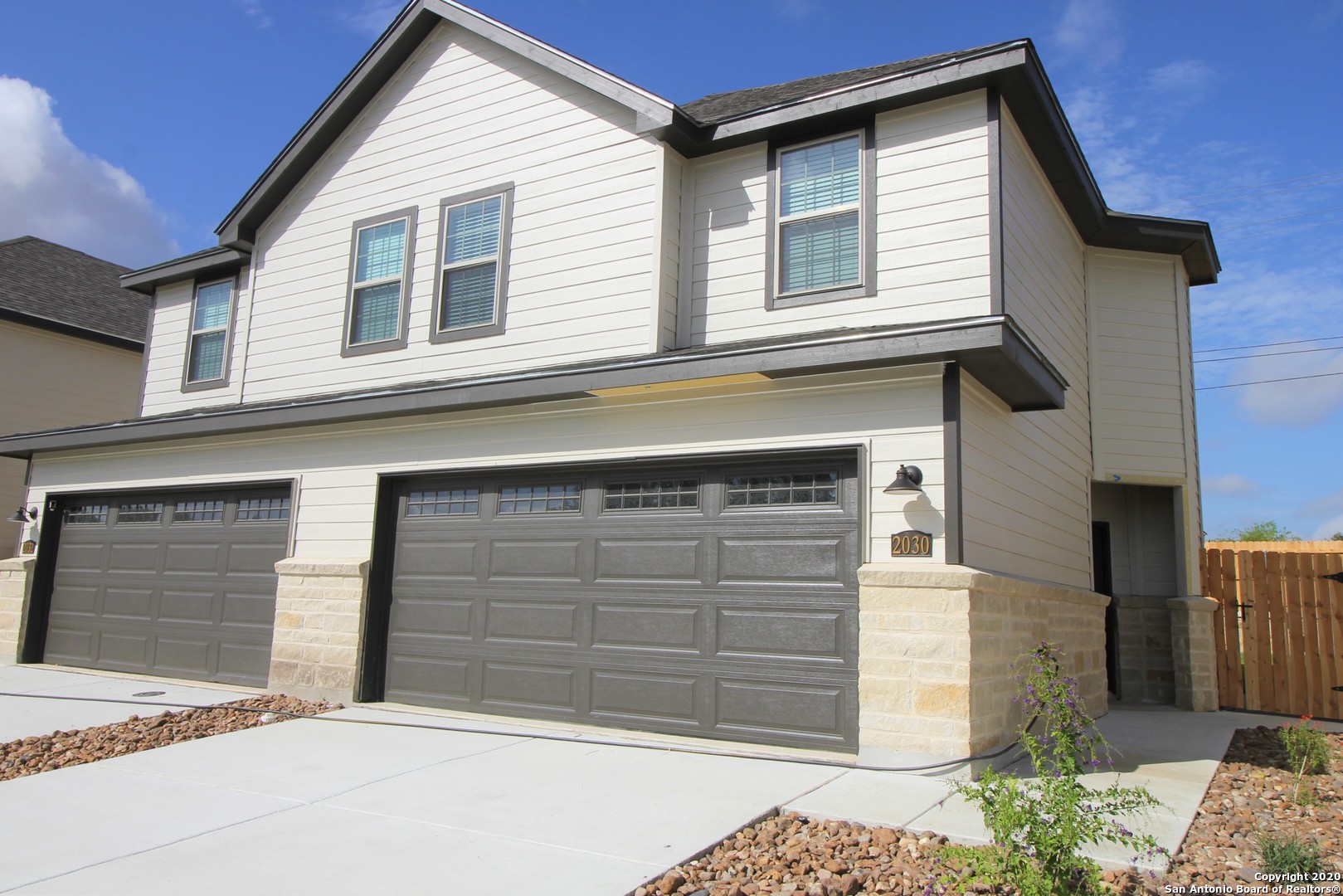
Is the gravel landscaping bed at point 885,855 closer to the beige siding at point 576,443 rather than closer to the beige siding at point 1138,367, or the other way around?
the beige siding at point 576,443

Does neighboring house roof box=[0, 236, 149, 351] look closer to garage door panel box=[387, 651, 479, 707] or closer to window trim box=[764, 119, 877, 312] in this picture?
garage door panel box=[387, 651, 479, 707]

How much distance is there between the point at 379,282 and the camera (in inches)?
429

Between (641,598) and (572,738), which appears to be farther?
(641,598)

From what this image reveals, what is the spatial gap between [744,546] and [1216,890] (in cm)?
408

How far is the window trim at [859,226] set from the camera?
8133 mm

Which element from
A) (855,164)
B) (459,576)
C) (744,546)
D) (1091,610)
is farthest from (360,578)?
(1091,610)

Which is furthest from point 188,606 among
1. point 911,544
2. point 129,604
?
point 911,544

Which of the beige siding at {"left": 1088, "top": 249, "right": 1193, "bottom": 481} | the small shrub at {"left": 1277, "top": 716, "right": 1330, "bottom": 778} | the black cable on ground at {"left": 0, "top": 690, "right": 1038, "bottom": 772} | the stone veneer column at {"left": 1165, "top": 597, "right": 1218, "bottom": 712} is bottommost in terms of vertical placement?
the black cable on ground at {"left": 0, "top": 690, "right": 1038, "bottom": 772}

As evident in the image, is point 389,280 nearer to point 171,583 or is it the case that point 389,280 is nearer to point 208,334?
point 208,334

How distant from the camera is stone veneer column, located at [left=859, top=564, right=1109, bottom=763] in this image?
652 cm

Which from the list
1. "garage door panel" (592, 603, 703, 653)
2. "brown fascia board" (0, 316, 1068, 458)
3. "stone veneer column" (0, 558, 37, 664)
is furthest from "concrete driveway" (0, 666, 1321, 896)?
"stone veneer column" (0, 558, 37, 664)

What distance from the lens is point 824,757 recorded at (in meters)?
7.03

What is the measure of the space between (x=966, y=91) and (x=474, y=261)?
5.14 metres

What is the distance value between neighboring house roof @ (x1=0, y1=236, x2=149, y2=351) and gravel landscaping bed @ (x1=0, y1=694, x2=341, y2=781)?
10372 millimetres
